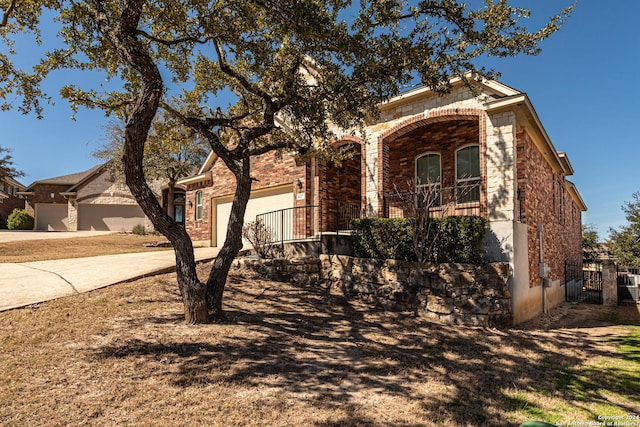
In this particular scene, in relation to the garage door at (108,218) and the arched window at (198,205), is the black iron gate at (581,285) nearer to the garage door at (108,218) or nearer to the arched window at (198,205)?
the arched window at (198,205)

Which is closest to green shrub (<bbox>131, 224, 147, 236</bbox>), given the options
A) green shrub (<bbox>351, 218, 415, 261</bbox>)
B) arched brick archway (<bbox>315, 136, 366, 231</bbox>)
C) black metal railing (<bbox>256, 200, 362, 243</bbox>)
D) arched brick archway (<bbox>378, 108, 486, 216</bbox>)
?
black metal railing (<bbox>256, 200, 362, 243</bbox>)

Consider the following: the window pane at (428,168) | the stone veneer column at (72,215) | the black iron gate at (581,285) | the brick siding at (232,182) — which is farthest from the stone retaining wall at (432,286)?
the stone veneer column at (72,215)

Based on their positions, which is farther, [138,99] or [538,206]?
[538,206]

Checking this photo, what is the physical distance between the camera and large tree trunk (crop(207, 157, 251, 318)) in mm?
6262

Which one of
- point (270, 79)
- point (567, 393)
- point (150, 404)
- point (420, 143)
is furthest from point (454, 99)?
point (150, 404)

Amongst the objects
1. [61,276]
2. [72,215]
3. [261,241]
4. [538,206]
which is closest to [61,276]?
[61,276]

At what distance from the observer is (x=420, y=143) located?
471 inches

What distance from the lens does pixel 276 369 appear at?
15.0 feet

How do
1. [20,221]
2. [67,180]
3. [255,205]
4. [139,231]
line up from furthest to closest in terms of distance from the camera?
[67,180]
[20,221]
[139,231]
[255,205]

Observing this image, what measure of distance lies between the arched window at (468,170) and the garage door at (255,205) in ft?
20.3

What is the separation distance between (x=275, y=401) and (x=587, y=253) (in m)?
30.4

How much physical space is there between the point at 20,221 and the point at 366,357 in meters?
36.3

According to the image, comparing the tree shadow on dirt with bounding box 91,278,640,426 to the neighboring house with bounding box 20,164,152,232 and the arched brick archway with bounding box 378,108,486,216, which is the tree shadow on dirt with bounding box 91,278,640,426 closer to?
the arched brick archway with bounding box 378,108,486,216

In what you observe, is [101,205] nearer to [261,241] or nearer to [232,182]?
[232,182]
